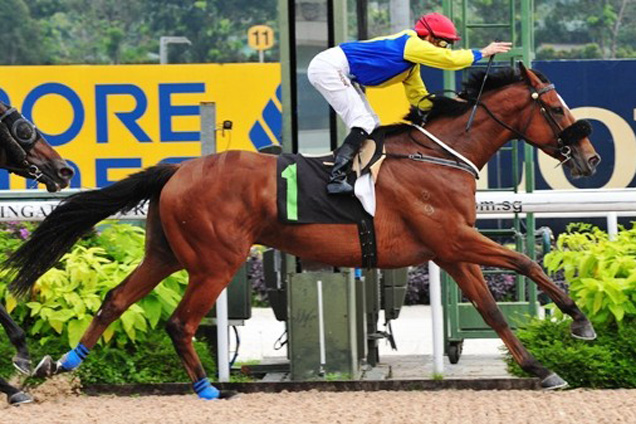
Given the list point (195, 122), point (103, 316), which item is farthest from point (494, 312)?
point (195, 122)

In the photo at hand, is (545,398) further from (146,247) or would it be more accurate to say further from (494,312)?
(146,247)

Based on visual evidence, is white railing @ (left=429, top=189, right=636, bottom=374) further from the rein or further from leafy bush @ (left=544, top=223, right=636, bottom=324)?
the rein

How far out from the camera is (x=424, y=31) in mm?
7031

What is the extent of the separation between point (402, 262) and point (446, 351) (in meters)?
1.90

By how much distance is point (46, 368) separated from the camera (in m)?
7.03

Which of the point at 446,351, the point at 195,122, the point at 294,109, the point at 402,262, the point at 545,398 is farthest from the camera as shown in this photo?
the point at 195,122

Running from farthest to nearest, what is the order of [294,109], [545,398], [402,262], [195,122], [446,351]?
1. [195,122]
2. [446,351]
3. [294,109]
4. [402,262]
5. [545,398]

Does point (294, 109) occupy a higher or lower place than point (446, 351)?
higher

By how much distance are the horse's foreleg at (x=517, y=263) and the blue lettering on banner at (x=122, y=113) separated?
8804mm

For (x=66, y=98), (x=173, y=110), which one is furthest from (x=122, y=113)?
(x=66, y=98)

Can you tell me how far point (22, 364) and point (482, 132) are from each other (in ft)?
8.53

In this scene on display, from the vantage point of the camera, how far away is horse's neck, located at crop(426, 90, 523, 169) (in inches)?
283

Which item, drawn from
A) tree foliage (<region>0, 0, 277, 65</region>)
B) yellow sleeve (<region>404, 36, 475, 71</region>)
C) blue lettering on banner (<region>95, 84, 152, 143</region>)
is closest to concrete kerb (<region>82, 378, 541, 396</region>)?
yellow sleeve (<region>404, 36, 475, 71</region>)

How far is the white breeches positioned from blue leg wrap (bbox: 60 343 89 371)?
1.76 metres
